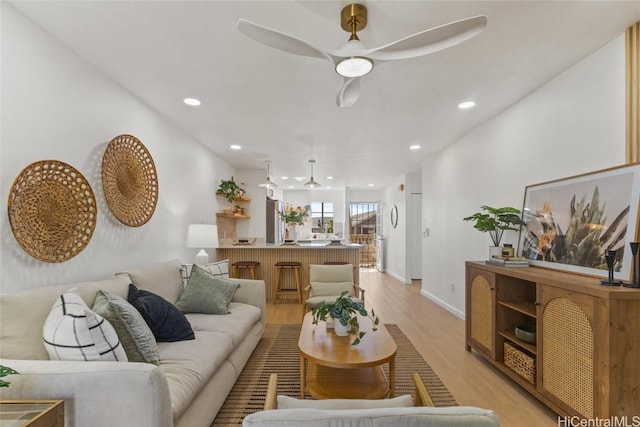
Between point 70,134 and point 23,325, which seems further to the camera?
point 70,134

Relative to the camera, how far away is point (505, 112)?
336cm

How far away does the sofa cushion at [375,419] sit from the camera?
0.78m

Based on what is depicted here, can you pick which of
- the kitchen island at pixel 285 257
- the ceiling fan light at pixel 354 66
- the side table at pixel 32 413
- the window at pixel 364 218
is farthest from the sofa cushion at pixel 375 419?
the window at pixel 364 218

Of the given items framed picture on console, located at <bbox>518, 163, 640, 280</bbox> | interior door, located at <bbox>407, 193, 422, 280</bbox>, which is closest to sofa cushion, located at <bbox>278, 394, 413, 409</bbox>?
framed picture on console, located at <bbox>518, 163, 640, 280</bbox>

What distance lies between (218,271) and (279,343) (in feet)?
3.48

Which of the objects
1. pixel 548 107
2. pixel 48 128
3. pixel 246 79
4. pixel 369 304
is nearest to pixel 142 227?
pixel 48 128

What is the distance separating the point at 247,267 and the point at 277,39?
4.29m

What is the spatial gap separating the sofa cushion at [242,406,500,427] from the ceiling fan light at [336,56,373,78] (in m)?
1.62

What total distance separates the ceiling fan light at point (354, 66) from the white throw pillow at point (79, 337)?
1.87 m

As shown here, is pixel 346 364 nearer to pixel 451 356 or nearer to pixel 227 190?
pixel 451 356

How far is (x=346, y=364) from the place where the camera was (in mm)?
1962

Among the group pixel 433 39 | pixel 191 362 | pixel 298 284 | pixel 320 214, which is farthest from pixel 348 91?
pixel 320 214

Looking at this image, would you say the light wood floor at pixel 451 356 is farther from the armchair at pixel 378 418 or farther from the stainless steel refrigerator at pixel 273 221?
the stainless steel refrigerator at pixel 273 221

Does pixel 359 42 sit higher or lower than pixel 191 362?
higher
